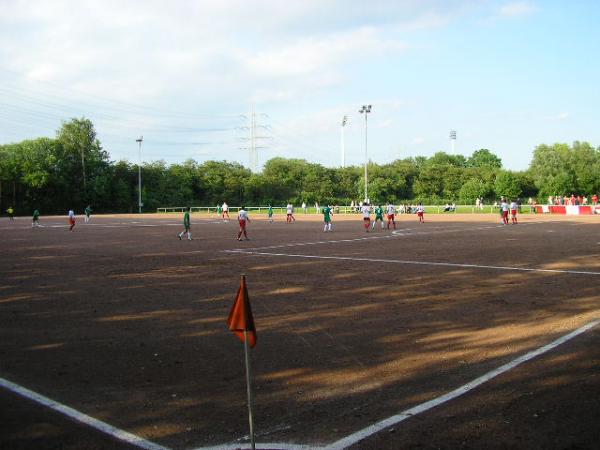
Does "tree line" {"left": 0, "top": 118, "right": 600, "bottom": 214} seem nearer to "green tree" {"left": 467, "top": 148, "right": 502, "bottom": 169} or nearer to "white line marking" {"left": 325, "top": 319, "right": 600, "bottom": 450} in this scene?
"green tree" {"left": 467, "top": 148, "right": 502, "bottom": 169}

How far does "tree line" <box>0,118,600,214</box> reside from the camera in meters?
86.8

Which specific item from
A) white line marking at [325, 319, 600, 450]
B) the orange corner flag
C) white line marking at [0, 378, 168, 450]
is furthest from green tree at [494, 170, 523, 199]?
the orange corner flag

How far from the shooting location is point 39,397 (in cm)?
585

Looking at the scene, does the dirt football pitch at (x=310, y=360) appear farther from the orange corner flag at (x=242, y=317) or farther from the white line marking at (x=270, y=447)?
the orange corner flag at (x=242, y=317)

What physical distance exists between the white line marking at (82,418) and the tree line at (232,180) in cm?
8553

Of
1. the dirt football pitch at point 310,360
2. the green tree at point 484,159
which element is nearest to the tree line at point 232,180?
the green tree at point 484,159

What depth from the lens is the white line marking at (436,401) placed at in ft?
15.5

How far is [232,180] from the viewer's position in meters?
101

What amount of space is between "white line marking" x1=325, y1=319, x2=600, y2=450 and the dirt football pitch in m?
0.02

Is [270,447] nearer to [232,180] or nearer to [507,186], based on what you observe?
[507,186]

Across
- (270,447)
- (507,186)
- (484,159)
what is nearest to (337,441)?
(270,447)

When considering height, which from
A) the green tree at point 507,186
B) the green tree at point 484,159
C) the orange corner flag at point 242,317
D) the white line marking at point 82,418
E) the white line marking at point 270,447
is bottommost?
the white line marking at point 270,447

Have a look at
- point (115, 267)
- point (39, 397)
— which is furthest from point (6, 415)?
point (115, 267)

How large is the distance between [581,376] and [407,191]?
103400mm
